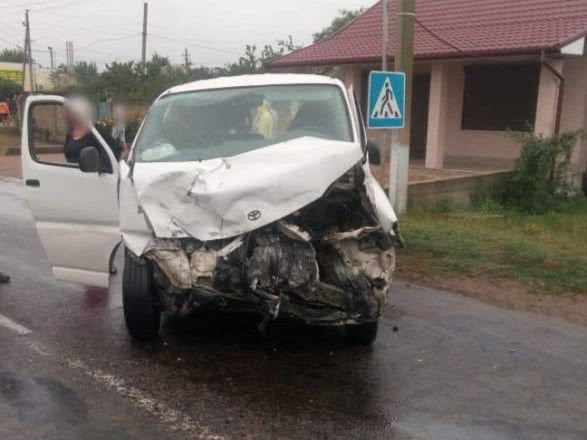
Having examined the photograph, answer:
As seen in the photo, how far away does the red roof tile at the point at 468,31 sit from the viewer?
13945 mm

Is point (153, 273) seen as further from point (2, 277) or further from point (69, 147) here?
point (2, 277)

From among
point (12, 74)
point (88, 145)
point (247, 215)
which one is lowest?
point (247, 215)

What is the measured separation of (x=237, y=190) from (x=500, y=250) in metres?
4.91

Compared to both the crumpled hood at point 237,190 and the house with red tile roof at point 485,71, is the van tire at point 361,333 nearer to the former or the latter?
the crumpled hood at point 237,190

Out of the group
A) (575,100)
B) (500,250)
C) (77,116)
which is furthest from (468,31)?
(77,116)

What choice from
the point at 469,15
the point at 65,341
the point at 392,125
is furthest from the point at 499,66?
the point at 65,341

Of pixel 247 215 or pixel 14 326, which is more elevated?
pixel 247 215

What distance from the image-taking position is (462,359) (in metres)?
4.98

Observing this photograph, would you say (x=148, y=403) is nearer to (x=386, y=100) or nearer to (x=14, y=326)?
(x=14, y=326)

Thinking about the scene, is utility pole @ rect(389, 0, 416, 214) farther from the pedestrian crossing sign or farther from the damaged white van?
the damaged white van

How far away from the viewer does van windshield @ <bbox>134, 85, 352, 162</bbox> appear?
539 centimetres

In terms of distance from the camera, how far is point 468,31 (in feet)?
52.0

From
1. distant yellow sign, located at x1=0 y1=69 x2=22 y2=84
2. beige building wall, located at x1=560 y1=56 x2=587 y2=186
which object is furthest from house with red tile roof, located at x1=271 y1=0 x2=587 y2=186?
distant yellow sign, located at x1=0 y1=69 x2=22 y2=84

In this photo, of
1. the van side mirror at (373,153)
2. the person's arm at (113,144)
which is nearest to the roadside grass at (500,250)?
the van side mirror at (373,153)
